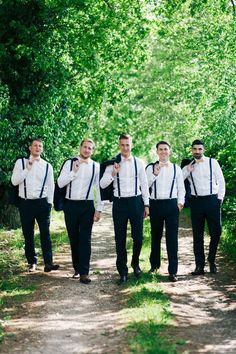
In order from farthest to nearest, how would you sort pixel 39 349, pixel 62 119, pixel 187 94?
pixel 187 94
pixel 62 119
pixel 39 349

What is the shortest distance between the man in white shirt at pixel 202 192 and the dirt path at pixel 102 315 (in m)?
0.76

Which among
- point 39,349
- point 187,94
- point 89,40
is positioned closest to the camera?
point 39,349

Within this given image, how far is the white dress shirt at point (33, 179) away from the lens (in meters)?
9.55

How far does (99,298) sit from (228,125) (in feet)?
16.7

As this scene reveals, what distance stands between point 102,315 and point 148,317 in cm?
70

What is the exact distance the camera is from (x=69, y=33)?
43.9 feet

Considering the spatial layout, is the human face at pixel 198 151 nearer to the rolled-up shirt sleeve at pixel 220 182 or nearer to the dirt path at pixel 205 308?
the rolled-up shirt sleeve at pixel 220 182

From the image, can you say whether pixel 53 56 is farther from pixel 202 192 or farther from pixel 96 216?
pixel 202 192

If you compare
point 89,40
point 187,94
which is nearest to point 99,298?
point 89,40

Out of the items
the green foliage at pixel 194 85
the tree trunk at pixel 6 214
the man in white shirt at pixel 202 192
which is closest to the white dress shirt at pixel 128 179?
the man in white shirt at pixel 202 192

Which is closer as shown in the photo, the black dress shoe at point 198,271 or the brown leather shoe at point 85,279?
the brown leather shoe at point 85,279

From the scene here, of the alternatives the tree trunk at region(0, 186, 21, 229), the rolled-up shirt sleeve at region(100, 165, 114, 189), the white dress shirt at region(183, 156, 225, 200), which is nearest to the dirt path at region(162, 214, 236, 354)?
the white dress shirt at region(183, 156, 225, 200)

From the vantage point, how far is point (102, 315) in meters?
7.31

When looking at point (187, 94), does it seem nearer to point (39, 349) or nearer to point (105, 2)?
point (105, 2)
